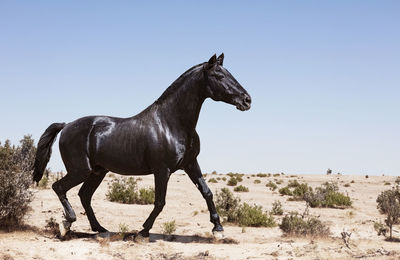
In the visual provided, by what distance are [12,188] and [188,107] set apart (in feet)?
13.8

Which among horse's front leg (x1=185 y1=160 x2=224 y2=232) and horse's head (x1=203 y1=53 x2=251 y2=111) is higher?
horse's head (x1=203 y1=53 x2=251 y2=111)

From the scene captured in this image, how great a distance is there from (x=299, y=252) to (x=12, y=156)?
656 centimetres

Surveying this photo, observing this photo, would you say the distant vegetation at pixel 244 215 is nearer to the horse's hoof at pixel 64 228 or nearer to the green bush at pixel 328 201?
the horse's hoof at pixel 64 228

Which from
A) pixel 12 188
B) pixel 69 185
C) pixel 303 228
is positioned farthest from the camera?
pixel 303 228

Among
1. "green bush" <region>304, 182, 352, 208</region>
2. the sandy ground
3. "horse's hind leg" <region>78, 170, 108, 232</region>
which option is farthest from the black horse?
"green bush" <region>304, 182, 352, 208</region>

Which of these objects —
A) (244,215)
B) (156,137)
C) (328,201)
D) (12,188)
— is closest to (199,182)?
(156,137)

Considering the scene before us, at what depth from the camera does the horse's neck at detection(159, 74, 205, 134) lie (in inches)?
315

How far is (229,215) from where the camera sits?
11.5 meters

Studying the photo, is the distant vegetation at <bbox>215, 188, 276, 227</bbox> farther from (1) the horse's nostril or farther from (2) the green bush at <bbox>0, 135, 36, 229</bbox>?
(2) the green bush at <bbox>0, 135, 36, 229</bbox>

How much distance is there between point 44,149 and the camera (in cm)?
885

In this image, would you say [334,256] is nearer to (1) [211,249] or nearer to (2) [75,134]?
(1) [211,249]

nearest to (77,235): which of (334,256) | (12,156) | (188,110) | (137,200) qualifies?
(12,156)

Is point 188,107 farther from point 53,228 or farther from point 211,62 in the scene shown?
point 53,228

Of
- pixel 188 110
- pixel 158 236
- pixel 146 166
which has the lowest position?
pixel 158 236
